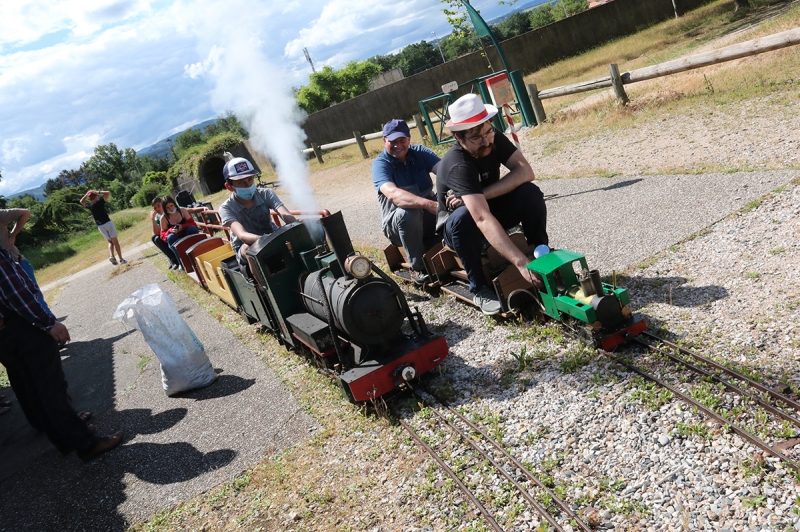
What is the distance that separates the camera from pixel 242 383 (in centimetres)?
638

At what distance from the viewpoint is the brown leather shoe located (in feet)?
18.0

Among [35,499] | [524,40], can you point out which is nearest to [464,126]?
[35,499]

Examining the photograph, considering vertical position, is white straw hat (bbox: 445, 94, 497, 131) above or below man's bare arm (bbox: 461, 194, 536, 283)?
above

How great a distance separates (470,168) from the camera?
507 cm

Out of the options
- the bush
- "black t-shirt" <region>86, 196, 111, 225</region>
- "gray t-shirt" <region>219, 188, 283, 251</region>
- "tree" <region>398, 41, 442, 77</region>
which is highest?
"tree" <region>398, 41, 442, 77</region>

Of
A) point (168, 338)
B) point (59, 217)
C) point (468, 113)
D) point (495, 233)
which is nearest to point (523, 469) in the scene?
point (495, 233)

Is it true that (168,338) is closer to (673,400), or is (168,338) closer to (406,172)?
(406,172)

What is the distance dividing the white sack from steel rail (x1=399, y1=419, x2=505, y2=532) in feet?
9.24

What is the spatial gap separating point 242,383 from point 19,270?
2306 millimetres

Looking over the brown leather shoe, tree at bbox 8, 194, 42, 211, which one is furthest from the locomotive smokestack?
tree at bbox 8, 194, 42, 211

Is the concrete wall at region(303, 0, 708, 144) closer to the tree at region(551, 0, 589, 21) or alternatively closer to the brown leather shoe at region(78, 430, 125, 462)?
the brown leather shoe at region(78, 430, 125, 462)

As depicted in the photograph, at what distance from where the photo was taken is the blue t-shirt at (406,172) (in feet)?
21.3

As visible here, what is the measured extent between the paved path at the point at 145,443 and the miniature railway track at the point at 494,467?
1198 millimetres

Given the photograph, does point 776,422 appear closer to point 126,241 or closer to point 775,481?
point 775,481
